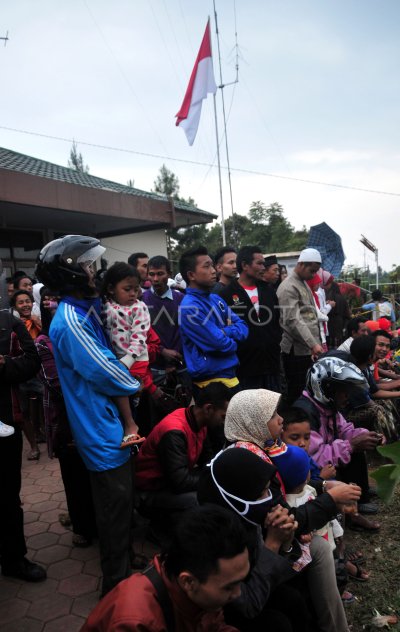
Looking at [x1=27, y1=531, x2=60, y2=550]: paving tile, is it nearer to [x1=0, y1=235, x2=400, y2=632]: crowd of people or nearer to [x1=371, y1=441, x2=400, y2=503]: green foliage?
[x1=0, y1=235, x2=400, y2=632]: crowd of people

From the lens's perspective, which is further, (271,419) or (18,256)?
(18,256)

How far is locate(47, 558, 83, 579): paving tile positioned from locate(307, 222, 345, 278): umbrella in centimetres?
458

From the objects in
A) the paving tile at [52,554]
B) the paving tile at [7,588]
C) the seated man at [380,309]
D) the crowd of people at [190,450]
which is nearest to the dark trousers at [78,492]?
the crowd of people at [190,450]

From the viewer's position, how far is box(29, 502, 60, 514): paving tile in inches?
139

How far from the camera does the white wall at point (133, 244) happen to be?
11.6 meters

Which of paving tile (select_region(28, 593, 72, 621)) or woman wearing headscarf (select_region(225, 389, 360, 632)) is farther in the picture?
paving tile (select_region(28, 593, 72, 621))

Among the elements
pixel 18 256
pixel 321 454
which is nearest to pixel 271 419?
pixel 321 454

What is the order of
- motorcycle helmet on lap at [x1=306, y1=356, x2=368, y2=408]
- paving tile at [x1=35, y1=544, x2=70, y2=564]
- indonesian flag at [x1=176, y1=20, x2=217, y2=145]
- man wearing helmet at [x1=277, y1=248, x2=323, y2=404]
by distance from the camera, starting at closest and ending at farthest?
paving tile at [x1=35, y1=544, x2=70, y2=564] → motorcycle helmet on lap at [x1=306, y1=356, x2=368, y2=408] → man wearing helmet at [x1=277, y1=248, x2=323, y2=404] → indonesian flag at [x1=176, y1=20, x2=217, y2=145]

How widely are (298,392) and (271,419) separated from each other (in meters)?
2.56

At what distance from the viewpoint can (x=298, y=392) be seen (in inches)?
185

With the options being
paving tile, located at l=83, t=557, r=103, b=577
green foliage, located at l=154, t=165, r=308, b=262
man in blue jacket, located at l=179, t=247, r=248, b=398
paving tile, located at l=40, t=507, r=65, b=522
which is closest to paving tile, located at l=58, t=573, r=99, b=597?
paving tile, located at l=83, t=557, r=103, b=577

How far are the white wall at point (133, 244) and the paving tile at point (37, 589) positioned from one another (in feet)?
30.9

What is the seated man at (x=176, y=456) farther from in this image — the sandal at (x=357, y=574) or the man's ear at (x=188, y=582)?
the man's ear at (x=188, y=582)

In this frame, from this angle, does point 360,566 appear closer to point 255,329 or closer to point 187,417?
point 187,417
